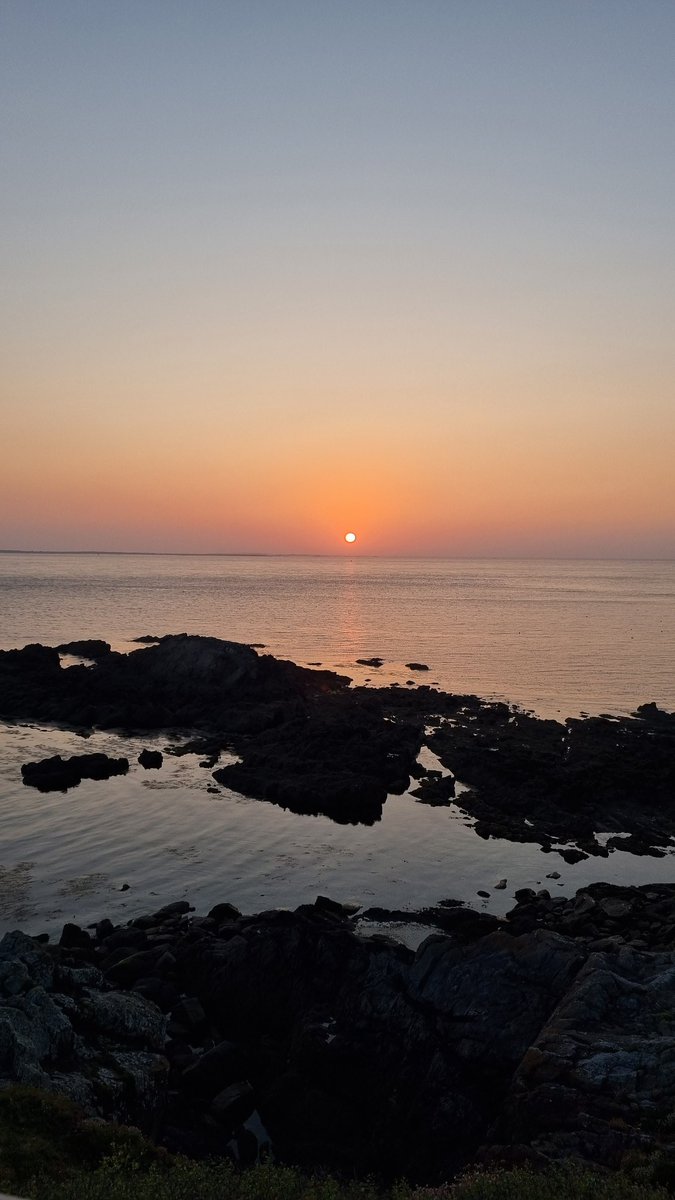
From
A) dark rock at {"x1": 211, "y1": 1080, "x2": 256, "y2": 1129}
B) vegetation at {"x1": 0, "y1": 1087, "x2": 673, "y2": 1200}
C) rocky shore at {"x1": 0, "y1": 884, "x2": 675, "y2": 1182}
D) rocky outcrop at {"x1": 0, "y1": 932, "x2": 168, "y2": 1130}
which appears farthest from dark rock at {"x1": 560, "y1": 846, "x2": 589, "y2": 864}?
vegetation at {"x1": 0, "y1": 1087, "x2": 673, "y2": 1200}

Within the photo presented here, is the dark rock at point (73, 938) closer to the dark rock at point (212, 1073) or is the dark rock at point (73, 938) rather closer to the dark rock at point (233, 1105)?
the dark rock at point (212, 1073)

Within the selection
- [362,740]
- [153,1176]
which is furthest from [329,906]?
[362,740]

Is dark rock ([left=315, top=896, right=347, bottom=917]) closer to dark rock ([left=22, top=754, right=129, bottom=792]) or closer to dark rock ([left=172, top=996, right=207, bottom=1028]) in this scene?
dark rock ([left=172, top=996, right=207, bottom=1028])

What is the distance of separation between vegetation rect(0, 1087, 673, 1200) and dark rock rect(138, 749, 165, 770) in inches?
1252

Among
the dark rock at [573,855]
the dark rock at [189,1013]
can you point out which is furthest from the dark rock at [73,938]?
the dark rock at [573,855]

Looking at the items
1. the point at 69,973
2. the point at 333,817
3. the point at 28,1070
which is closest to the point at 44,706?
the point at 333,817

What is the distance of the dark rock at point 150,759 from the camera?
48.3m

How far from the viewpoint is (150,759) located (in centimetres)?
4866

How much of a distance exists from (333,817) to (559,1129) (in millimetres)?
25417

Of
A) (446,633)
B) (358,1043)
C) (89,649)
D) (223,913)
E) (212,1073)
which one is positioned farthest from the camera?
(446,633)

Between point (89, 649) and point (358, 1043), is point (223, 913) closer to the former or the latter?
point (358, 1043)

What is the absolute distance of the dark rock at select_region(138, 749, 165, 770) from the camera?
158 ft

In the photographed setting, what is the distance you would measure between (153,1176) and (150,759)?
35066 millimetres

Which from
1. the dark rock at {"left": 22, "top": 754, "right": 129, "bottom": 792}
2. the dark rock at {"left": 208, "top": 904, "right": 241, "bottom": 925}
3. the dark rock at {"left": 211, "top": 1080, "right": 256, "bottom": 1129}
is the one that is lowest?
the dark rock at {"left": 211, "top": 1080, "right": 256, "bottom": 1129}
